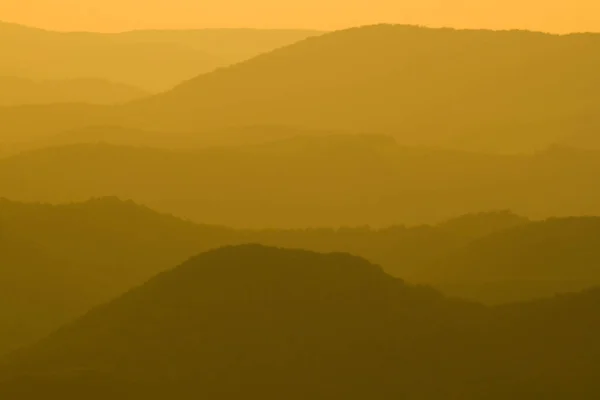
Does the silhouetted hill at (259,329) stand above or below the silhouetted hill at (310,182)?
below

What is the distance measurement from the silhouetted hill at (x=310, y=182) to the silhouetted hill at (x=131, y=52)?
72.7 meters

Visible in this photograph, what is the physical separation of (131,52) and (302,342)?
4967 inches

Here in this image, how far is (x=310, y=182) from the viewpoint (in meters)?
56.3

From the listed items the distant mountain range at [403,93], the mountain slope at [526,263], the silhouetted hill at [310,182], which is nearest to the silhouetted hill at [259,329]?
the mountain slope at [526,263]

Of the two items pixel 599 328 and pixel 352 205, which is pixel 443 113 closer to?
pixel 352 205

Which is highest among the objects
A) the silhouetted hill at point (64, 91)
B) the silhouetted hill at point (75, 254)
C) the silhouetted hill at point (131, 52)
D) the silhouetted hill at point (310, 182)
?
the silhouetted hill at point (131, 52)

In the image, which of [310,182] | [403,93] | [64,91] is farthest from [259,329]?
[64,91]

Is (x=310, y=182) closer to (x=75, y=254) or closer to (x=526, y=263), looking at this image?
(x=75, y=254)

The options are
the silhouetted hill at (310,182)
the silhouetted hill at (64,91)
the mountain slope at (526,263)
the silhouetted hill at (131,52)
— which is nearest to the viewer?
the mountain slope at (526,263)

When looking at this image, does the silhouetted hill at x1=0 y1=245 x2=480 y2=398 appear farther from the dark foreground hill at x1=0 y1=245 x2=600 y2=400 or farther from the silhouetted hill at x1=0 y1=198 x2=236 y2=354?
the silhouetted hill at x1=0 y1=198 x2=236 y2=354

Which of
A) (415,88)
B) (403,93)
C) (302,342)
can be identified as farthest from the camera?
(415,88)

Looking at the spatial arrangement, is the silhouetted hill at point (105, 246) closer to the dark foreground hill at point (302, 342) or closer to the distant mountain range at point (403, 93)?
the dark foreground hill at point (302, 342)

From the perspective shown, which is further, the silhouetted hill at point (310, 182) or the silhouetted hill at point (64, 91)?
the silhouetted hill at point (64, 91)

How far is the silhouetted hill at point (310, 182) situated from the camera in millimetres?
52000
